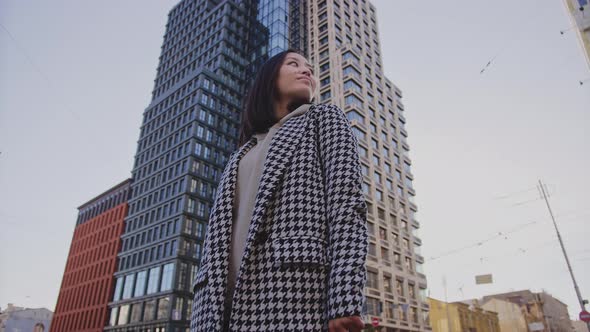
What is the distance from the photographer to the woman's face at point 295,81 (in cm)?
261

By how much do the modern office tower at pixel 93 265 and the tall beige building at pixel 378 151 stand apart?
41461 mm

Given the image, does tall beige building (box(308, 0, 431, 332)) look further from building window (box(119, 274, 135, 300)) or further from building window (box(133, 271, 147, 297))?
building window (box(119, 274, 135, 300))

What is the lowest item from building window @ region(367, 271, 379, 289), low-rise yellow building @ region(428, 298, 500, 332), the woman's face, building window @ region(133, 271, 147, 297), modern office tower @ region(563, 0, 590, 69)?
the woman's face

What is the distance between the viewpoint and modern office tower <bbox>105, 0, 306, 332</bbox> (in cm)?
4950

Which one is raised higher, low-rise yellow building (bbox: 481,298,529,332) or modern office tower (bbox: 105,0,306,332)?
modern office tower (bbox: 105,0,306,332)

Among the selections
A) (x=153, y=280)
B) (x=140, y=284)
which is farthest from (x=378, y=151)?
(x=140, y=284)

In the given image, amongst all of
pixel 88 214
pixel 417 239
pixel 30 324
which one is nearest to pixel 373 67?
pixel 417 239

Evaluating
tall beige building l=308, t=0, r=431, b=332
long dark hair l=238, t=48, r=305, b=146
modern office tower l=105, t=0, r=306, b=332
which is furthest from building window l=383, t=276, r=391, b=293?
long dark hair l=238, t=48, r=305, b=146

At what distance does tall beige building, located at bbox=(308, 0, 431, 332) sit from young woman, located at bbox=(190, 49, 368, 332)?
121ft

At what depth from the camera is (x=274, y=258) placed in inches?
66.4

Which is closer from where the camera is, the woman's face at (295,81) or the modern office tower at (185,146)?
the woman's face at (295,81)

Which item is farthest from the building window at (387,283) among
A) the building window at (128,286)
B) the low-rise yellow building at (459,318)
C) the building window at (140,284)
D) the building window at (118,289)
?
the building window at (118,289)

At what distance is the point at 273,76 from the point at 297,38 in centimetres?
5489

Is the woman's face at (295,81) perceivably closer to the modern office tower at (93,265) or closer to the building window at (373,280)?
the building window at (373,280)
